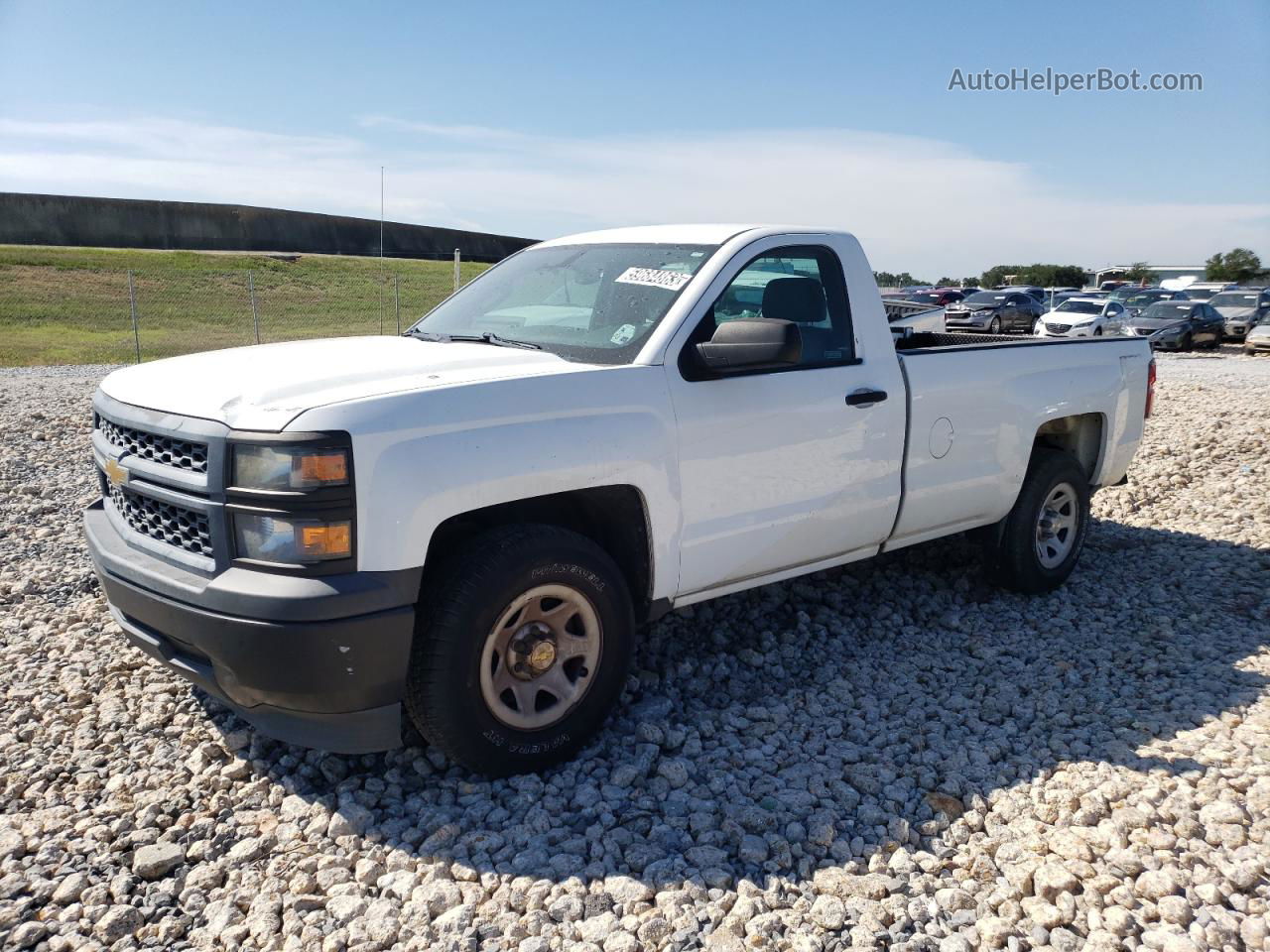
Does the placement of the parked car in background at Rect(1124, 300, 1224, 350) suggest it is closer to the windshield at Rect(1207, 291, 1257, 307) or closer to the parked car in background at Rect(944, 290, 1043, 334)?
the windshield at Rect(1207, 291, 1257, 307)

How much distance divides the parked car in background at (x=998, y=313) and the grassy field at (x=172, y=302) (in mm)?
16248

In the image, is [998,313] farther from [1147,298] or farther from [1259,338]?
[1259,338]

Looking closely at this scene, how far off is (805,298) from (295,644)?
262cm

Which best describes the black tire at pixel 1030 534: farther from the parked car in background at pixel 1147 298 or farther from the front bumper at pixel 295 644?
the parked car in background at pixel 1147 298

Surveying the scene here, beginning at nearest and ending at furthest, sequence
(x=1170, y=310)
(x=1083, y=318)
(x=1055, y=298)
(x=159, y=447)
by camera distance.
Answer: (x=159, y=447) → (x=1083, y=318) → (x=1170, y=310) → (x=1055, y=298)

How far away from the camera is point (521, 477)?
10.8 feet

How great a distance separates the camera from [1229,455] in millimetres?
9172

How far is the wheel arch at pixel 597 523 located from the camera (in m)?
3.49

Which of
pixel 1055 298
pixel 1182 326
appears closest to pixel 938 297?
pixel 1055 298

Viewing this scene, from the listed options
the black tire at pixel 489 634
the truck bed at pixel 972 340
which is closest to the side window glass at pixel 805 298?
the truck bed at pixel 972 340

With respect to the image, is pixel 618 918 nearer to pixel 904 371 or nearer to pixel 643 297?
pixel 643 297

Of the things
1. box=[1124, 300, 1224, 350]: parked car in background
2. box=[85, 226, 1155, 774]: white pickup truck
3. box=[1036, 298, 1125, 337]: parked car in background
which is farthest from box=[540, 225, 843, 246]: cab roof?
box=[1124, 300, 1224, 350]: parked car in background

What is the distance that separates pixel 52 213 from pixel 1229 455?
4204 cm

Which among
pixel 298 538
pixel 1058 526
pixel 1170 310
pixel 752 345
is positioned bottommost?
pixel 1058 526
